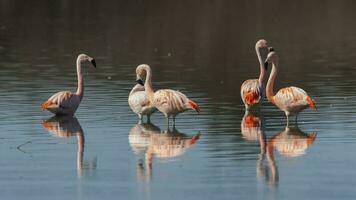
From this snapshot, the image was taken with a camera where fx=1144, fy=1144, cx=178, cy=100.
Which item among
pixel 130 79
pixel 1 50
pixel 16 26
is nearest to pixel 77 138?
pixel 130 79

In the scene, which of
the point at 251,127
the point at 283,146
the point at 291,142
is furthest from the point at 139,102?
the point at 283,146

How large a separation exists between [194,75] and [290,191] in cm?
1239

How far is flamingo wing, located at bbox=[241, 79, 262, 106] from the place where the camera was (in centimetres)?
1712

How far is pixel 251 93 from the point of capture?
17250mm

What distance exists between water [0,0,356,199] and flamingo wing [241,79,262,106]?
0.21 meters

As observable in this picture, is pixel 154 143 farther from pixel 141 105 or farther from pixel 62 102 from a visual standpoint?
pixel 62 102

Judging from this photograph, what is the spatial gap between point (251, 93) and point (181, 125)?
2199 mm

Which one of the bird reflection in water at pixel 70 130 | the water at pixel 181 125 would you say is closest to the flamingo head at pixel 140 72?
the water at pixel 181 125

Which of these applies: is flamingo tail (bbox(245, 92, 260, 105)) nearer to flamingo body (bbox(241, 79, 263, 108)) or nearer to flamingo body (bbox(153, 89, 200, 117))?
flamingo body (bbox(241, 79, 263, 108))

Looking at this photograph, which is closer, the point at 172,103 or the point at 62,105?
the point at 172,103

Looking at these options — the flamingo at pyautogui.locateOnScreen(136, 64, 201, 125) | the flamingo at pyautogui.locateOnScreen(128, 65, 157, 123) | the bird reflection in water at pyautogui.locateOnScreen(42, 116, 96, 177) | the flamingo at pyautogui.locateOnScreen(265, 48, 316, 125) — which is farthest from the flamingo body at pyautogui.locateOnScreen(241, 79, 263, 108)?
the bird reflection in water at pyautogui.locateOnScreen(42, 116, 96, 177)

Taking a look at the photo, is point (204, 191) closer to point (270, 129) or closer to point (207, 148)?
point (207, 148)

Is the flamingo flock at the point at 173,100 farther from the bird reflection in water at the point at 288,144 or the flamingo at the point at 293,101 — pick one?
the bird reflection in water at the point at 288,144

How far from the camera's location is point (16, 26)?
4131 cm
